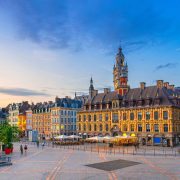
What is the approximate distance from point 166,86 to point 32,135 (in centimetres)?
4144

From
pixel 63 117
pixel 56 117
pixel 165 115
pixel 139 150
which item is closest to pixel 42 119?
pixel 56 117

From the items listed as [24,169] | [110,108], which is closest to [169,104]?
[110,108]

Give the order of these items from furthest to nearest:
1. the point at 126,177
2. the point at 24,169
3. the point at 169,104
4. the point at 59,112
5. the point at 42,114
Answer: the point at 42,114
the point at 59,112
the point at 169,104
the point at 24,169
the point at 126,177

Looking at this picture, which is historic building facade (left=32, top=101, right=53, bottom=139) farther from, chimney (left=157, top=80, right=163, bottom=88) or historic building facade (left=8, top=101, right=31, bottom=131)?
chimney (left=157, top=80, right=163, bottom=88)

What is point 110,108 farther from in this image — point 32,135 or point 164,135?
point 32,135

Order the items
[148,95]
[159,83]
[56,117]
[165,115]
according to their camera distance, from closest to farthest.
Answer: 1. [165,115]
2. [159,83]
3. [148,95]
4. [56,117]

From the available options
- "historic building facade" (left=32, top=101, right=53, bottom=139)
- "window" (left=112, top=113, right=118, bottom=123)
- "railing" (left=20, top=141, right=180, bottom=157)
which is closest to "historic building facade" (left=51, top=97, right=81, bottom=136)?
"historic building facade" (left=32, top=101, right=53, bottom=139)

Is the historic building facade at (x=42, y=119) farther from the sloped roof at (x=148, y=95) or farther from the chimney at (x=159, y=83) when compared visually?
the chimney at (x=159, y=83)

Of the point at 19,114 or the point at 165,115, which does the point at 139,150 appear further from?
the point at 19,114

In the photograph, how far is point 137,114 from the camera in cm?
7075

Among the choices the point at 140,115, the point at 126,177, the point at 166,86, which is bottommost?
the point at 126,177

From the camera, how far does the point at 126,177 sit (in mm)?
25703

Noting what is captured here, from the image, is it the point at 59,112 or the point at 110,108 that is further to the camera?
the point at 59,112

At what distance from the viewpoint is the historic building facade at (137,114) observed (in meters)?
65.0
